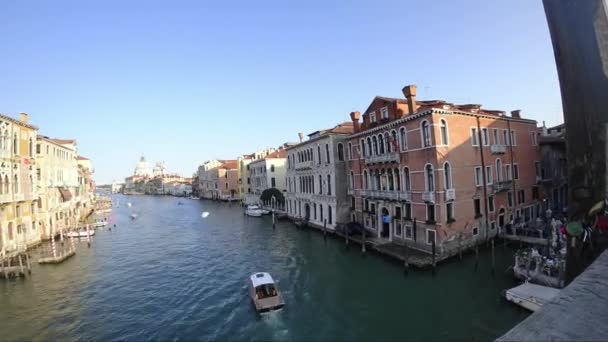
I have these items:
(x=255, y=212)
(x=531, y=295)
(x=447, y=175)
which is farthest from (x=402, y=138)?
(x=255, y=212)

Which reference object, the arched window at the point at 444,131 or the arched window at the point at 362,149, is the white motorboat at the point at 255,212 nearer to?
the arched window at the point at 362,149

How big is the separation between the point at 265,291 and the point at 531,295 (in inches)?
393

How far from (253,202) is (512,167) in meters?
41.1

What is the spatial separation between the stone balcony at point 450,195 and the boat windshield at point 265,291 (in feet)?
34.3

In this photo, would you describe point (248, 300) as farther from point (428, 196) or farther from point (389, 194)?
point (389, 194)

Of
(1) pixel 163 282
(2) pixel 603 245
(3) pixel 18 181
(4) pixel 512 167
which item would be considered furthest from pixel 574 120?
(3) pixel 18 181

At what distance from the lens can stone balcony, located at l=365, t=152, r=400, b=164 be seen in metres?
19.5

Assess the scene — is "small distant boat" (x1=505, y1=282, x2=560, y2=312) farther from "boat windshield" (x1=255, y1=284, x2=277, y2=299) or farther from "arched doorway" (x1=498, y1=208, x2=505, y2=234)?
"boat windshield" (x1=255, y1=284, x2=277, y2=299)

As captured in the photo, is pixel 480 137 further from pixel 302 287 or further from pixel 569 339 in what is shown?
pixel 569 339

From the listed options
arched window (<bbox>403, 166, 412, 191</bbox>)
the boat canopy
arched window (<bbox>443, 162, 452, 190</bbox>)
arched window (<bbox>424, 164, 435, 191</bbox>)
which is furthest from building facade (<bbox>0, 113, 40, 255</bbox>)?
arched window (<bbox>443, 162, 452, 190</bbox>)

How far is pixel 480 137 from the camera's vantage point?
19109 millimetres

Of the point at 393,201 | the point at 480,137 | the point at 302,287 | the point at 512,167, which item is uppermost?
the point at 480,137

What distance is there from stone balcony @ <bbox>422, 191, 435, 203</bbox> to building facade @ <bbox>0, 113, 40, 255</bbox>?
2650 cm

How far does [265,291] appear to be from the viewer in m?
13.0
